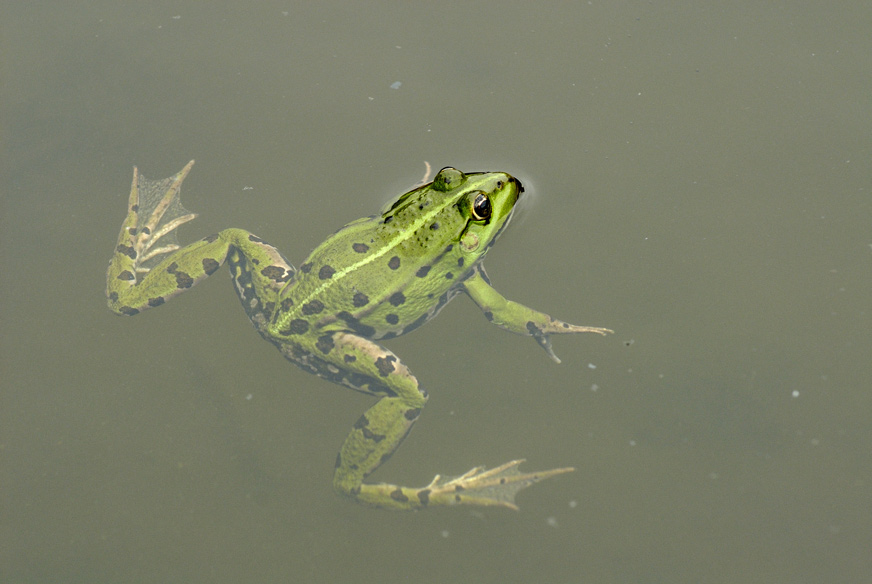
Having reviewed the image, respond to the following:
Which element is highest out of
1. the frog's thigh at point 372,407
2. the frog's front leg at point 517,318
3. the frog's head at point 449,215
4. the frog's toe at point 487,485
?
the frog's head at point 449,215

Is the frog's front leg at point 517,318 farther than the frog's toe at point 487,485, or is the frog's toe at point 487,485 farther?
the frog's front leg at point 517,318

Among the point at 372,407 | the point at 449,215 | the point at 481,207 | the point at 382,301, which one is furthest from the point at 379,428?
the point at 481,207

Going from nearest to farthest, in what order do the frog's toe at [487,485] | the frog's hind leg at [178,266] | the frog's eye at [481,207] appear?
the frog's eye at [481,207] → the frog's toe at [487,485] → the frog's hind leg at [178,266]

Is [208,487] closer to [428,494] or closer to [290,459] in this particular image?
[290,459]

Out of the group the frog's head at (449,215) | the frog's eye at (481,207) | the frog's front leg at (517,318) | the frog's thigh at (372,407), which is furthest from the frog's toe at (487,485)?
the frog's eye at (481,207)

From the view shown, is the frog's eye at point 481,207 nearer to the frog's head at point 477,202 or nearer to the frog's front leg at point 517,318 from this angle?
the frog's head at point 477,202

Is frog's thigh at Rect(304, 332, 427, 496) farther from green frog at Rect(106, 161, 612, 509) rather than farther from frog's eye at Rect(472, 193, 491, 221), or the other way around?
frog's eye at Rect(472, 193, 491, 221)

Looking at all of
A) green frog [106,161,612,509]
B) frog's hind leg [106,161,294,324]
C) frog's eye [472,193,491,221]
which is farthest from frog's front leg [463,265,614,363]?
frog's hind leg [106,161,294,324]
